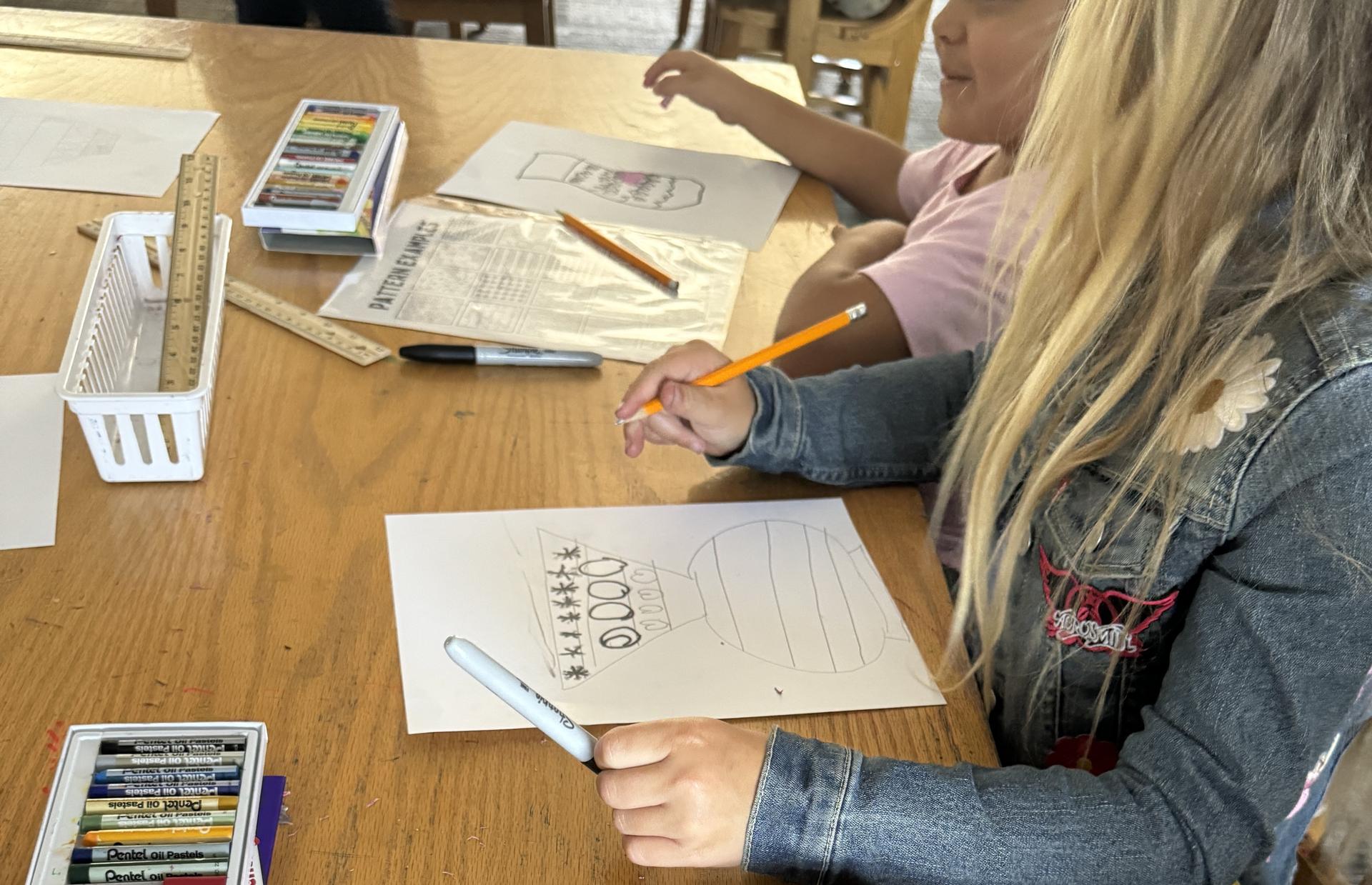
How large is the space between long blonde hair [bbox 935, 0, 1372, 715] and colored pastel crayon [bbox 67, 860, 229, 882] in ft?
1.44

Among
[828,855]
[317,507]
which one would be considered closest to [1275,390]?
[828,855]

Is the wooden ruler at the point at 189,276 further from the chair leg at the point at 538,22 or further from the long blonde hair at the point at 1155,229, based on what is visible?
the chair leg at the point at 538,22

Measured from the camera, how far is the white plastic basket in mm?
733

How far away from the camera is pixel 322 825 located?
56 centimetres

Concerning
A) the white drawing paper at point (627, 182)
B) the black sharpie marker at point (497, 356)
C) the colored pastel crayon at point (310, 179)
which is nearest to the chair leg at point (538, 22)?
the white drawing paper at point (627, 182)

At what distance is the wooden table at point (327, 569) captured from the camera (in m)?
0.57

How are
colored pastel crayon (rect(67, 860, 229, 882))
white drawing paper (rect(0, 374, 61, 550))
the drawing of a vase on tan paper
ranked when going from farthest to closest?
the drawing of a vase on tan paper → white drawing paper (rect(0, 374, 61, 550)) → colored pastel crayon (rect(67, 860, 229, 882))

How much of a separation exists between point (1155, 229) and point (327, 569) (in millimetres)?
527

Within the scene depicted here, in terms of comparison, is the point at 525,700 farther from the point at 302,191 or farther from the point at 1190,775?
the point at 302,191

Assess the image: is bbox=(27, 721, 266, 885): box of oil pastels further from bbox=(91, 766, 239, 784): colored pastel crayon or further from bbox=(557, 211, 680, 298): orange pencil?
bbox=(557, 211, 680, 298): orange pencil

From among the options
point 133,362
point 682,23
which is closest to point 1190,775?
point 133,362

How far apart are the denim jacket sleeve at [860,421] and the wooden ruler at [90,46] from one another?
3.14 feet

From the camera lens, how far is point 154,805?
502 millimetres

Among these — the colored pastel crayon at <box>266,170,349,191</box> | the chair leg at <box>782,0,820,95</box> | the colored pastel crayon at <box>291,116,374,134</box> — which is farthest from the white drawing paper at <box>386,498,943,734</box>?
the chair leg at <box>782,0,820,95</box>
